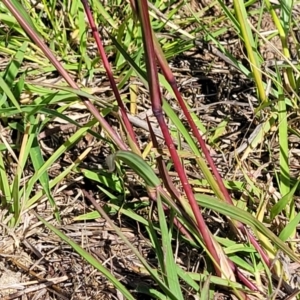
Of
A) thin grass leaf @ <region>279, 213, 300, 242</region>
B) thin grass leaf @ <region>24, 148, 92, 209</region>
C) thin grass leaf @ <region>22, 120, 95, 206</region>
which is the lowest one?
thin grass leaf @ <region>279, 213, 300, 242</region>

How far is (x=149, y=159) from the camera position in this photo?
166cm

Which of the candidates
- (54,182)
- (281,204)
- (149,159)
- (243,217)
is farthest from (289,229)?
(54,182)

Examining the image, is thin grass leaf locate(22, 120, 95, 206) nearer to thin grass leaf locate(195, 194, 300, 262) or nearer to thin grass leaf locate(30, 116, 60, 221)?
thin grass leaf locate(30, 116, 60, 221)

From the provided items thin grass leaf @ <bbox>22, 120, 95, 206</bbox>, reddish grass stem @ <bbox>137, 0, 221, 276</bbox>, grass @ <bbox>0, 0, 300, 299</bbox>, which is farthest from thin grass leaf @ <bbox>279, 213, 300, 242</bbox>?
thin grass leaf @ <bbox>22, 120, 95, 206</bbox>

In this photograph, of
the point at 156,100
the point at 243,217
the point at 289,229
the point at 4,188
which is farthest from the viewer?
the point at 4,188

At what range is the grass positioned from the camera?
133cm

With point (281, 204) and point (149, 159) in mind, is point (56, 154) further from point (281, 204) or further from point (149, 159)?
point (281, 204)

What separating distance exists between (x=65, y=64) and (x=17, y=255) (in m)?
0.59

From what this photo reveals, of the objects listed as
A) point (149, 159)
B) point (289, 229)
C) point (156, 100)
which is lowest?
point (289, 229)

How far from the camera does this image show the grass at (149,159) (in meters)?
1.33

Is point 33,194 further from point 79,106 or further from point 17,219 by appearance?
point 79,106

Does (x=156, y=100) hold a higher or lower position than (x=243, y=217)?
higher

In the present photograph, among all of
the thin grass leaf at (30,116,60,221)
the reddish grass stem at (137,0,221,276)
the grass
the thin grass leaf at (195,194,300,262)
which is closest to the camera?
the reddish grass stem at (137,0,221,276)

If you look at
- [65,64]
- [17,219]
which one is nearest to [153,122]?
[65,64]
